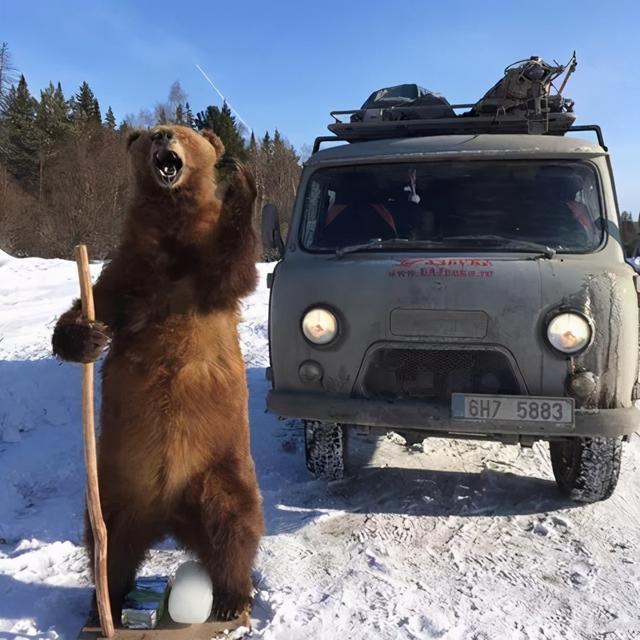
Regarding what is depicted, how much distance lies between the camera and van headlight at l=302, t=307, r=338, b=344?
3387mm

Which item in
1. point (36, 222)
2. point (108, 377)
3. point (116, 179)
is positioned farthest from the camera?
point (36, 222)

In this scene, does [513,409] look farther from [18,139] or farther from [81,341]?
[18,139]

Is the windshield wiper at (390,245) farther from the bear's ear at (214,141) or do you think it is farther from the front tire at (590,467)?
the front tire at (590,467)

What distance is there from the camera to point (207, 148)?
2.31m

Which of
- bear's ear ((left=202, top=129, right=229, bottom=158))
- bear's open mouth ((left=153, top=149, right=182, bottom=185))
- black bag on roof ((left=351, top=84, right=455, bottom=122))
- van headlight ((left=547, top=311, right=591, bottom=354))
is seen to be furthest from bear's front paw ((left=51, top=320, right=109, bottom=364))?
black bag on roof ((left=351, top=84, right=455, bottom=122))

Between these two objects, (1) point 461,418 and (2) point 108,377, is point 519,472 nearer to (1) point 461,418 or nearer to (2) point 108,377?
(1) point 461,418

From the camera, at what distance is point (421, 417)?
10.6 ft

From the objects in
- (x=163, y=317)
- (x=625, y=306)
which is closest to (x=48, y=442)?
(x=163, y=317)

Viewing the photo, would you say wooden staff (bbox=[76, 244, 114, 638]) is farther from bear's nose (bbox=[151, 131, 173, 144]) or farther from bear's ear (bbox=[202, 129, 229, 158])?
bear's ear (bbox=[202, 129, 229, 158])

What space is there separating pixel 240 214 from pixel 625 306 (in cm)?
221

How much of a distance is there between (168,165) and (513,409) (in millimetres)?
2133

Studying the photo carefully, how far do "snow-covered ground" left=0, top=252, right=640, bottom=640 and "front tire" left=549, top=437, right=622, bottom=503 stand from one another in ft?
0.38

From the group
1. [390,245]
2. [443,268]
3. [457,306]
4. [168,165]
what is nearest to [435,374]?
[457,306]

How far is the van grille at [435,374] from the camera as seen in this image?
3.33 meters
